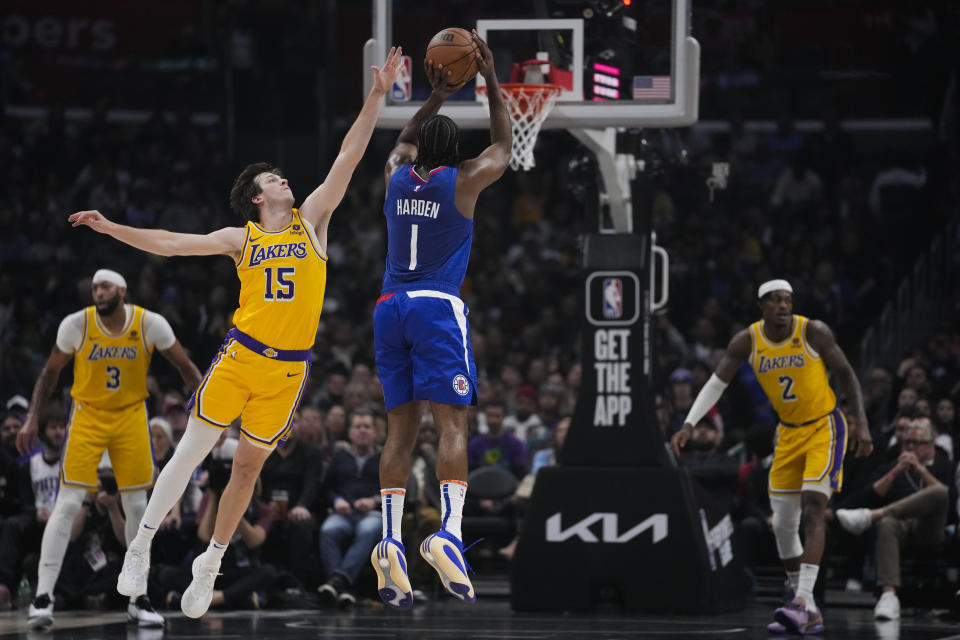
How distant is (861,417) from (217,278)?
930cm

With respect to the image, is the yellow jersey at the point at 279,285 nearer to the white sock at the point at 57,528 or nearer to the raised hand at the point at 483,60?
the raised hand at the point at 483,60

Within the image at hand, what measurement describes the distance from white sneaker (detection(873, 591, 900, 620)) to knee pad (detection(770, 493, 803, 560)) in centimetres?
81

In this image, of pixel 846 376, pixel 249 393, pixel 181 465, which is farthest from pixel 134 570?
pixel 846 376

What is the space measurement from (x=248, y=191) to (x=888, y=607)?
5.81 m

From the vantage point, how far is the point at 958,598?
11.3 m

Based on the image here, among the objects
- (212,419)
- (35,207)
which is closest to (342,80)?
(35,207)

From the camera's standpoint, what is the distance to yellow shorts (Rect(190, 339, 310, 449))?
762 centimetres

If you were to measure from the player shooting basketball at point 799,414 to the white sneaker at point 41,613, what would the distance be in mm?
4321

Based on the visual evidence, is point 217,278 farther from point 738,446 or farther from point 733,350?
point 733,350

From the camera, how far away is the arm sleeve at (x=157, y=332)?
9969mm

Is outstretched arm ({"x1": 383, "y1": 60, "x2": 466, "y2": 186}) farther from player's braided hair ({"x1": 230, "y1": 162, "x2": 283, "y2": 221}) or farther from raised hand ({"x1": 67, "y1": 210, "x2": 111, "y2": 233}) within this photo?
raised hand ({"x1": 67, "y1": 210, "x2": 111, "y2": 233})

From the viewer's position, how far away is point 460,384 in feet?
23.6

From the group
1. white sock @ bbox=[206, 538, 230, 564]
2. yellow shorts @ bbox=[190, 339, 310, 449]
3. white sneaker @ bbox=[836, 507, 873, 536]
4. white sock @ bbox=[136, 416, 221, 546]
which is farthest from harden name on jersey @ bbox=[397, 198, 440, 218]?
white sneaker @ bbox=[836, 507, 873, 536]

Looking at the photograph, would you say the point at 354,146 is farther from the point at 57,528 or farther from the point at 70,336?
the point at 57,528
